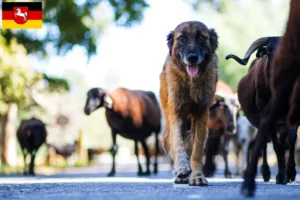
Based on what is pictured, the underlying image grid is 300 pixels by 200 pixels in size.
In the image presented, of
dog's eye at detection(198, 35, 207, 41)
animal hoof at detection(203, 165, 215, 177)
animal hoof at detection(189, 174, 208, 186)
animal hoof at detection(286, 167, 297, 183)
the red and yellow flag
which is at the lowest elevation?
animal hoof at detection(189, 174, 208, 186)

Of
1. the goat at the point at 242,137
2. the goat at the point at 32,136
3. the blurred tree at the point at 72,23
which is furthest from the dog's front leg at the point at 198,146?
the goat at the point at 32,136

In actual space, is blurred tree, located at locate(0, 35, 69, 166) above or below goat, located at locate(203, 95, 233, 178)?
above

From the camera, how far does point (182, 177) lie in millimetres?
10297

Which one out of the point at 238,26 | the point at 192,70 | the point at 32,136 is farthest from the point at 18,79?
the point at 238,26

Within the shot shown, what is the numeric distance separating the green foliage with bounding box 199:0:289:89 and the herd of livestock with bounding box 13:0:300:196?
1700 cm

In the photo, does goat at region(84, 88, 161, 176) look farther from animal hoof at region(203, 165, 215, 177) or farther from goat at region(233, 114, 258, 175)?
animal hoof at region(203, 165, 215, 177)

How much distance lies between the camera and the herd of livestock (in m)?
7.37

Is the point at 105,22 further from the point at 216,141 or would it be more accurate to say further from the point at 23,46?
the point at 216,141

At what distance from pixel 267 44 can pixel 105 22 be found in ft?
55.5

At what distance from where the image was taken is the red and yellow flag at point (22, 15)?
1944cm

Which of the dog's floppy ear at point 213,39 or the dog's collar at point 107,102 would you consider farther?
the dog's collar at point 107,102

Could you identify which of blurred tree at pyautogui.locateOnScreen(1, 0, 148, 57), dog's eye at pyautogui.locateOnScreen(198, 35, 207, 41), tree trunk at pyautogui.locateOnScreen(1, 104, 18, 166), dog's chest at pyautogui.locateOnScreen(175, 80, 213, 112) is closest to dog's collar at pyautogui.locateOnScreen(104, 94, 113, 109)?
blurred tree at pyautogui.locateOnScreen(1, 0, 148, 57)

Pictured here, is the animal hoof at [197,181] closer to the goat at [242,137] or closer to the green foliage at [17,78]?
the goat at [242,137]

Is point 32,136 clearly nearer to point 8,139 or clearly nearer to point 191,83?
point 8,139
